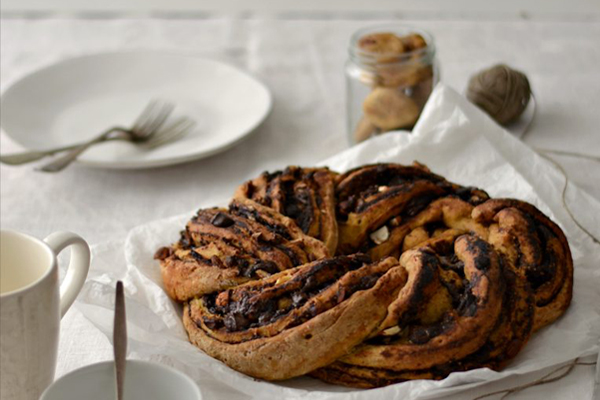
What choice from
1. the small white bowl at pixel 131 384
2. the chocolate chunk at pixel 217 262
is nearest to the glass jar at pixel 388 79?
the chocolate chunk at pixel 217 262

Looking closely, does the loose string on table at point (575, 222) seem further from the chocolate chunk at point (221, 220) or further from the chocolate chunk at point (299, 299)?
the chocolate chunk at point (221, 220)

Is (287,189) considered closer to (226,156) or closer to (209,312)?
(209,312)

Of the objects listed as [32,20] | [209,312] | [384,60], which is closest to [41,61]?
[32,20]

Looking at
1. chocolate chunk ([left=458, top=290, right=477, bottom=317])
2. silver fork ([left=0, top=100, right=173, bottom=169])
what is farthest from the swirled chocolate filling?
silver fork ([left=0, top=100, right=173, bottom=169])

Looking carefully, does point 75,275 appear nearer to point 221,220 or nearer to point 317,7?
point 221,220

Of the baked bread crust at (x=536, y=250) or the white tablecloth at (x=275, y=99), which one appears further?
the white tablecloth at (x=275, y=99)

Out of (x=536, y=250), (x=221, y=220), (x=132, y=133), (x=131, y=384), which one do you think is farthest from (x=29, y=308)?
(x=132, y=133)
